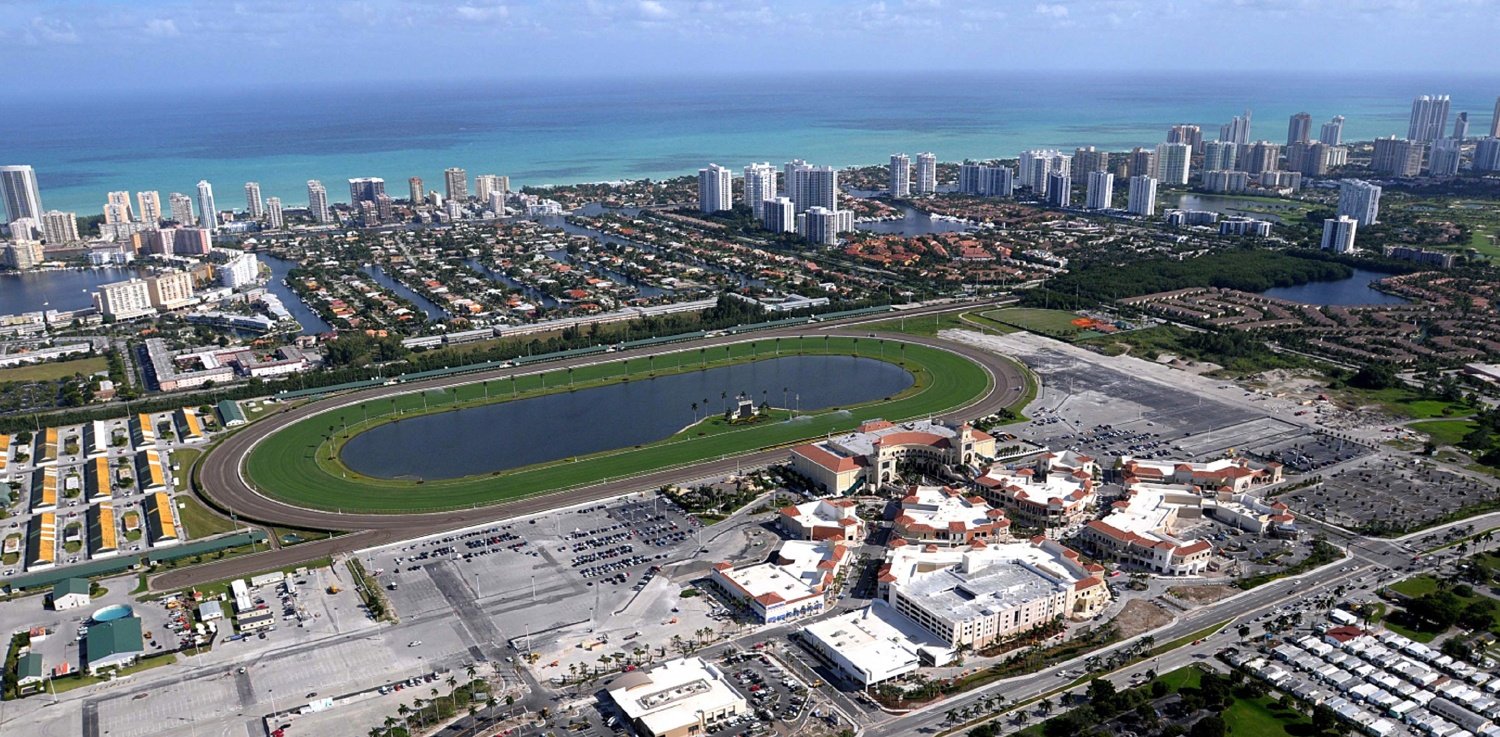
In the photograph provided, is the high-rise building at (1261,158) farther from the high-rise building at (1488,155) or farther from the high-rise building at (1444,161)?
the high-rise building at (1488,155)

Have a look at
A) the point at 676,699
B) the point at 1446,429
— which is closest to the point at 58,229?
the point at 676,699

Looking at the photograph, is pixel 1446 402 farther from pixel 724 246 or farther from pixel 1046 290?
pixel 724 246

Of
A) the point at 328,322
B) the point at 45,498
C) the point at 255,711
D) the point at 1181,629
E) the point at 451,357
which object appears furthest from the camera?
the point at 328,322

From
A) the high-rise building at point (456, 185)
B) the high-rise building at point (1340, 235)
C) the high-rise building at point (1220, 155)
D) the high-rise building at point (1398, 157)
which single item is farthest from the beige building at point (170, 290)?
the high-rise building at point (1398, 157)

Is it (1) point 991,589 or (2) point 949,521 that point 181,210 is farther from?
(1) point 991,589

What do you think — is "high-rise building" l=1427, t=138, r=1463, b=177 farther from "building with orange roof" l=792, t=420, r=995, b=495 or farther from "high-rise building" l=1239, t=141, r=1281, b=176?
"building with orange roof" l=792, t=420, r=995, b=495

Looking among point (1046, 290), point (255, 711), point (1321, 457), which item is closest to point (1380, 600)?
point (1321, 457)
